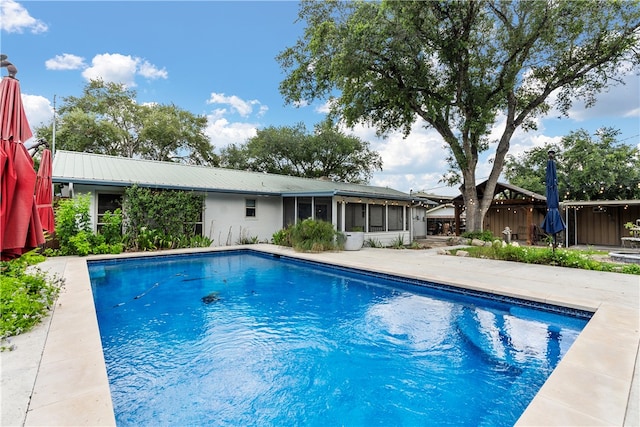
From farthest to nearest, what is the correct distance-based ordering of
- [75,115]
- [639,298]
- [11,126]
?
[75,115]
[639,298]
[11,126]

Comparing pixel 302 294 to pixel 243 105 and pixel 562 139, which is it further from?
pixel 562 139

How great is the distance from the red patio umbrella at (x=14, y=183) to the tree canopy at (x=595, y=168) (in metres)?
24.1

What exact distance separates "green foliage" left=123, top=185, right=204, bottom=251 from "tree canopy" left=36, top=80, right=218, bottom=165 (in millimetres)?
13787

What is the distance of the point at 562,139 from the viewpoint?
22047mm

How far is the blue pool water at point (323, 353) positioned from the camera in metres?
2.87

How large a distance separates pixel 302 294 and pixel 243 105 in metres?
17.5

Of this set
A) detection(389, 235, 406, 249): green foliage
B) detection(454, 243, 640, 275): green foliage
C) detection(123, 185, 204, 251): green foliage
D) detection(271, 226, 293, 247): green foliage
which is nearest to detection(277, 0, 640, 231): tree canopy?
detection(389, 235, 406, 249): green foliage

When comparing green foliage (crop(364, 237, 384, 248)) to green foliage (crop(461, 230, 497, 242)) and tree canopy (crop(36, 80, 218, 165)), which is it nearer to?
green foliage (crop(461, 230, 497, 242))

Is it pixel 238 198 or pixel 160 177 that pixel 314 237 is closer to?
pixel 238 198

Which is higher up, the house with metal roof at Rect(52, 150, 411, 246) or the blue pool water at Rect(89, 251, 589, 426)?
the house with metal roof at Rect(52, 150, 411, 246)

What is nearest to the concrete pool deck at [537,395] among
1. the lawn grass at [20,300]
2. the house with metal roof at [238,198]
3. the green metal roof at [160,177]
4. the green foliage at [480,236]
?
the lawn grass at [20,300]

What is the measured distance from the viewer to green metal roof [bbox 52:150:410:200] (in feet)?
32.9

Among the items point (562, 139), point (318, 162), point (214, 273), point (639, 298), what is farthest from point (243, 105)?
point (562, 139)

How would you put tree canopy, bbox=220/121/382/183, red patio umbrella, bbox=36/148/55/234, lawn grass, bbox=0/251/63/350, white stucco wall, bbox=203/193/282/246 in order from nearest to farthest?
lawn grass, bbox=0/251/63/350 < red patio umbrella, bbox=36/148/55/234 < white stucco wall, bbox=203/193/282/246 < tree canopy, bbox=220/121/382/183
